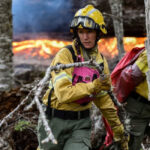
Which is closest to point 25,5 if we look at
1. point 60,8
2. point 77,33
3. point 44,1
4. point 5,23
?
point 44,1

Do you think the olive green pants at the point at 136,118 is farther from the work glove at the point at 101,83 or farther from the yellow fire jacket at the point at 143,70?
the work glove at the point at 101,83

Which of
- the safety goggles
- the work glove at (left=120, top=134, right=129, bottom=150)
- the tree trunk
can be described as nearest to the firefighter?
the work glove at (left=120, top=134, right=129, bottom=150)

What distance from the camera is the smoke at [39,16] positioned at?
14.6 metres

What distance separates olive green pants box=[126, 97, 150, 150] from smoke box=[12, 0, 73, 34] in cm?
1105

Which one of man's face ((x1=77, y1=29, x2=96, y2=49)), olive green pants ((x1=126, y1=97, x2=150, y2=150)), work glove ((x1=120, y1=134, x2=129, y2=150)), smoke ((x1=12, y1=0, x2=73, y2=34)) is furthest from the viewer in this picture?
smoke ((x1=12, y1=0, x2=73, y2=34))

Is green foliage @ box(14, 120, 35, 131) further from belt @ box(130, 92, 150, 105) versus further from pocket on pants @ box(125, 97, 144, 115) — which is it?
belt @ box(130, 92, 150, 105)

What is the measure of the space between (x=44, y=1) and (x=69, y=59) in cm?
1283

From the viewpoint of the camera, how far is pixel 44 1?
14.6 m

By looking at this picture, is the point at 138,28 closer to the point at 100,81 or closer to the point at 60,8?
the point at 60,8

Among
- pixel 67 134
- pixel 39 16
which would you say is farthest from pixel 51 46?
pixel 67 134

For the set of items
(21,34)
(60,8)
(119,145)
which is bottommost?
(119,145)

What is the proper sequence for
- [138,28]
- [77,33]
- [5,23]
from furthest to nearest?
[138,28] → [5,23] → [77,33]

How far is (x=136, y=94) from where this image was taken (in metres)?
4.07

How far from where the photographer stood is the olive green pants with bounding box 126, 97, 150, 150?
13.3ft
